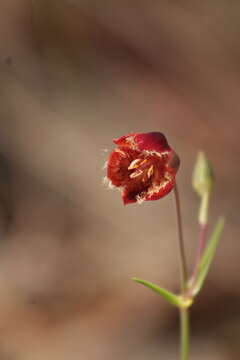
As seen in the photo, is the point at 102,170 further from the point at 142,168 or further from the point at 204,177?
the point at 142,168

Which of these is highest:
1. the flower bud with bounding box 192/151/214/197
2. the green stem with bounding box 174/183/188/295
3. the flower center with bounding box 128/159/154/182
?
the flower bud with bounding box 192/151/214/197

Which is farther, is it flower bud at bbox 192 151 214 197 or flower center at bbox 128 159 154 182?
flower bud at bbox 192 151 214 197

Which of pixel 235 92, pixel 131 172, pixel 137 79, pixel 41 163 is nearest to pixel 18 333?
pixel 41 163

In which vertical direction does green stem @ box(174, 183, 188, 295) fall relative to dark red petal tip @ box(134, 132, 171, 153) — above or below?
below

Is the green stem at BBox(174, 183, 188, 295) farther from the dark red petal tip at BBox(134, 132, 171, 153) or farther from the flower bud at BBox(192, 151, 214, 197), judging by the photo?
the flower bud at BBox(192, 151, 214, 197)

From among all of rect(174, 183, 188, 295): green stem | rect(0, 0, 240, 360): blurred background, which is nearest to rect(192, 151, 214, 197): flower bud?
rect(174, 183, 188, 295): green stem

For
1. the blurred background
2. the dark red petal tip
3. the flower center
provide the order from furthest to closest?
the blurred background → the flower center → the dark red petal tip

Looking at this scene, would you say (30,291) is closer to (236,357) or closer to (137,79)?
(236,357)

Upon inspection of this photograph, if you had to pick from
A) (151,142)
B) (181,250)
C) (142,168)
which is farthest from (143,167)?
(181,250)
